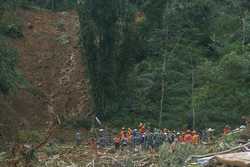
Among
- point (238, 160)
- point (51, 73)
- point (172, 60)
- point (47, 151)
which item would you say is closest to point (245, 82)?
point (172, 60)

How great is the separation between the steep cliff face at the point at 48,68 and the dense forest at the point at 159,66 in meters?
2.21

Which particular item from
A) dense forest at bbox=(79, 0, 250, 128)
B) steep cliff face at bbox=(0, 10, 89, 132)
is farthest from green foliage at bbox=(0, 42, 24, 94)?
dense forest at bbox=(79, 0, 250, 128)

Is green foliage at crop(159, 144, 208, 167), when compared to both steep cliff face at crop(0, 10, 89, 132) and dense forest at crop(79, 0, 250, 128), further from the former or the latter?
steep cliff face at crop(0, 10, 89, 132)

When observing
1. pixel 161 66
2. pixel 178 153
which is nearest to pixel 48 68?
pixel 161 66

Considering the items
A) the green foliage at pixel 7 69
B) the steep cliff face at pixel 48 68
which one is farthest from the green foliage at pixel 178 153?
the steep cliff face at pixel 48 68

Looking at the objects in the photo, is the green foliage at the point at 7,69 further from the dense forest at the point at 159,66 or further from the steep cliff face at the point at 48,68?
the steep cliff face at the point at 48,68

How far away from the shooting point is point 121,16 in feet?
74.3

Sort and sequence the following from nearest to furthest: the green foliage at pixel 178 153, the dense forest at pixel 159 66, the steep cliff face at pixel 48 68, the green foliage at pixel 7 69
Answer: the green foliage at pixel 178 153 → the green foliage at pixel 7 69 → the dense forest at pixel 159 66 → the steep cliff face at pixel 48 68

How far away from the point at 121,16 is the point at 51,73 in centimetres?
590

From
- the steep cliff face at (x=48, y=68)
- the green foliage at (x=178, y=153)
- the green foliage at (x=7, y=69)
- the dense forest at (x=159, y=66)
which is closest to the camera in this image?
the green foliage at (x=178, y=153)

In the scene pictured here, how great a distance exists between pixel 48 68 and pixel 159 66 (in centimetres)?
775

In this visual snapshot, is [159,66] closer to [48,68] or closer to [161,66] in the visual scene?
[161,66]

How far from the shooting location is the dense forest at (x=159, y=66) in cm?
1998

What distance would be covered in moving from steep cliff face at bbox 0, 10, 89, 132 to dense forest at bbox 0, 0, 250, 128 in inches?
86.9
